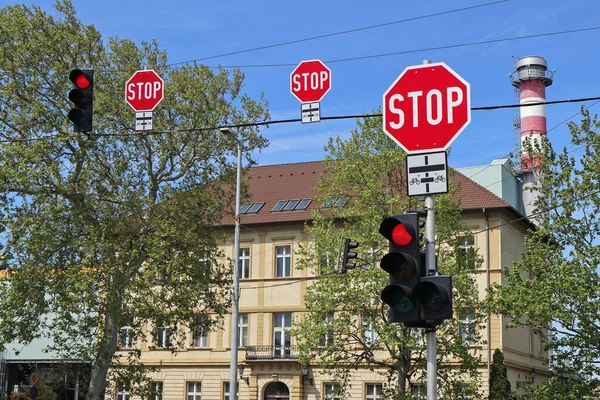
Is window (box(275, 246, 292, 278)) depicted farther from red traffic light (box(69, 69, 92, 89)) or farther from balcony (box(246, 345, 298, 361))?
red traffic light (box(69, 69, 92, 89))

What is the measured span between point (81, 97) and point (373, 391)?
115 ft

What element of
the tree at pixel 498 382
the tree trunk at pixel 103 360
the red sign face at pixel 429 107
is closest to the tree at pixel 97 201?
the tree trunk at pixel 103 360

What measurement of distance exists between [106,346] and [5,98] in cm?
936

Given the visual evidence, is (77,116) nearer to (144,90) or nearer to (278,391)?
(144,90)

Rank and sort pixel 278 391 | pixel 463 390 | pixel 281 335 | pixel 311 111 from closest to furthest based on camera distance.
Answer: pixel 311 111
pixel 463 390
pixel 278 391
pixel 281 335

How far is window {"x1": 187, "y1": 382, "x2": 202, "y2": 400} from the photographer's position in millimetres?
49219

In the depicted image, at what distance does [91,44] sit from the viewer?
31.8m

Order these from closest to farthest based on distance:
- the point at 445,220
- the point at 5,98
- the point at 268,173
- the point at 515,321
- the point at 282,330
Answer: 1. the point at 515,321
2. the point at 5,98
3. the point at 445,220
4. the point at 282,330
5. the point at 268,173

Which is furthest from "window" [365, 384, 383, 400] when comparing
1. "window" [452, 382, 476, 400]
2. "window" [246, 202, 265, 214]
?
"window" [452, 382, 476, 400]

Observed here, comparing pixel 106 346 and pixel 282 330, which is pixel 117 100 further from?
pixel 282 330

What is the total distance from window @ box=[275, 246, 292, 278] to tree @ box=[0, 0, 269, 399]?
1535 cm

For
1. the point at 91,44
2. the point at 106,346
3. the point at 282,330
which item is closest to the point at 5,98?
the point at 91,44

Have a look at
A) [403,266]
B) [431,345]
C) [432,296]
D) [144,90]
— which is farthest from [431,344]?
[144,90]

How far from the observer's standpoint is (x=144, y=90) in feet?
96.4
